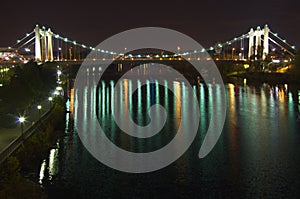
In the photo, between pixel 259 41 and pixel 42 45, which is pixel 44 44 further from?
pixel 259 41

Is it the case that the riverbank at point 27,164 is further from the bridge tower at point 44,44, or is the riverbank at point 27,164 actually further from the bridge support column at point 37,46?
the bridge tower at point 44,44

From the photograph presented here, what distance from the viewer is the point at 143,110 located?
7.97 m

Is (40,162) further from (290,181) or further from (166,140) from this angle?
(290,181)

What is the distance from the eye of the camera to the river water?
3521 millimetres

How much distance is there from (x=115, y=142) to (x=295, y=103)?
483 cm

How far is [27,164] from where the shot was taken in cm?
393

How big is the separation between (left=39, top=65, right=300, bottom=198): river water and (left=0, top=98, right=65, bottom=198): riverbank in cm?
10

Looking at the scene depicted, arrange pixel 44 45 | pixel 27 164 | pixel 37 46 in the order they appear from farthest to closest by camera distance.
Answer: pixel 44 45 < pixel 37 46 < pixel 27 164

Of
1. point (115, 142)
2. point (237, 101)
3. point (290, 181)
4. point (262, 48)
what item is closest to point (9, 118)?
point (115, 142)

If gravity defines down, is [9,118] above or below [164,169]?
above

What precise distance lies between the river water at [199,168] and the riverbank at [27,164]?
0.10 metres

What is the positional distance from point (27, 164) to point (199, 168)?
1.49 metres

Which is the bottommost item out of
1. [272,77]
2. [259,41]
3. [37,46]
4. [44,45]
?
[272,77]

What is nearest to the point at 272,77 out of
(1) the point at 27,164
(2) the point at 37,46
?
(2) the point at 37,46
